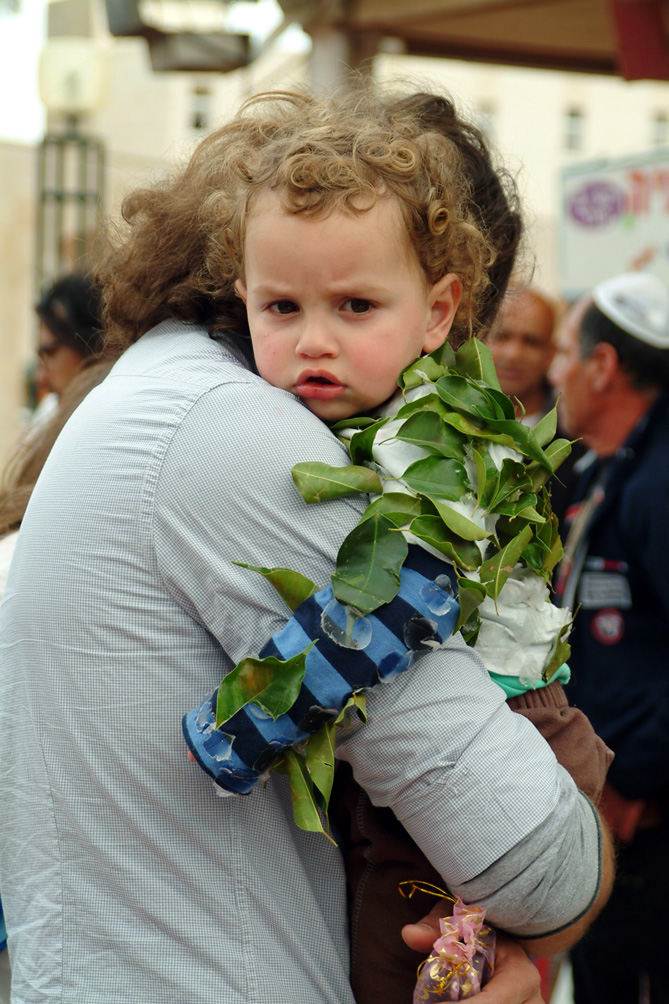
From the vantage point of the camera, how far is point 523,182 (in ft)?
6.97

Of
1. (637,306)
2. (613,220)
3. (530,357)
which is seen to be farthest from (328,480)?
(613,220)

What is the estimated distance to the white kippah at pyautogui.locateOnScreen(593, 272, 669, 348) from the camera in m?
4.01

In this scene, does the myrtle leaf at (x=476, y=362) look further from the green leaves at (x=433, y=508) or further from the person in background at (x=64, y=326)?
the person in background at (x=64, y=326)

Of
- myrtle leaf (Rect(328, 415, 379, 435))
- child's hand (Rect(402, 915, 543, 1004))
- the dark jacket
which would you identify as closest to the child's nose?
myrtle leaf (Rect(328, 415, 379, 435))

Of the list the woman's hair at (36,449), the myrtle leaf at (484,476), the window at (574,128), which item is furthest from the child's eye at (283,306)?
the window at (574,128)

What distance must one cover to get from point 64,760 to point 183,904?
8.9 inches

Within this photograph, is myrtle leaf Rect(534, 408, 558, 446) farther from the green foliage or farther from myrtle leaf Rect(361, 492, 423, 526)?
myrtle leaf Rect(361, 492, 423, 526)

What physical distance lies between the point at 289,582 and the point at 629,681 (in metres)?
2.34

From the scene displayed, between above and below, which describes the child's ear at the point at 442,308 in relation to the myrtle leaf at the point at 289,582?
above

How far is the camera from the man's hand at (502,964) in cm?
132

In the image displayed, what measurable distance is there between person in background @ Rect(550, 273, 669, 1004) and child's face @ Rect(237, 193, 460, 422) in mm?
1944

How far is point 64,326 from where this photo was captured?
3.67 m

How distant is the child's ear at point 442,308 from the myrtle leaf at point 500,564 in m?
0.43

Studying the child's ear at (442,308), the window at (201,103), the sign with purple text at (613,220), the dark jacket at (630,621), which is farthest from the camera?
the window at (201,103)
